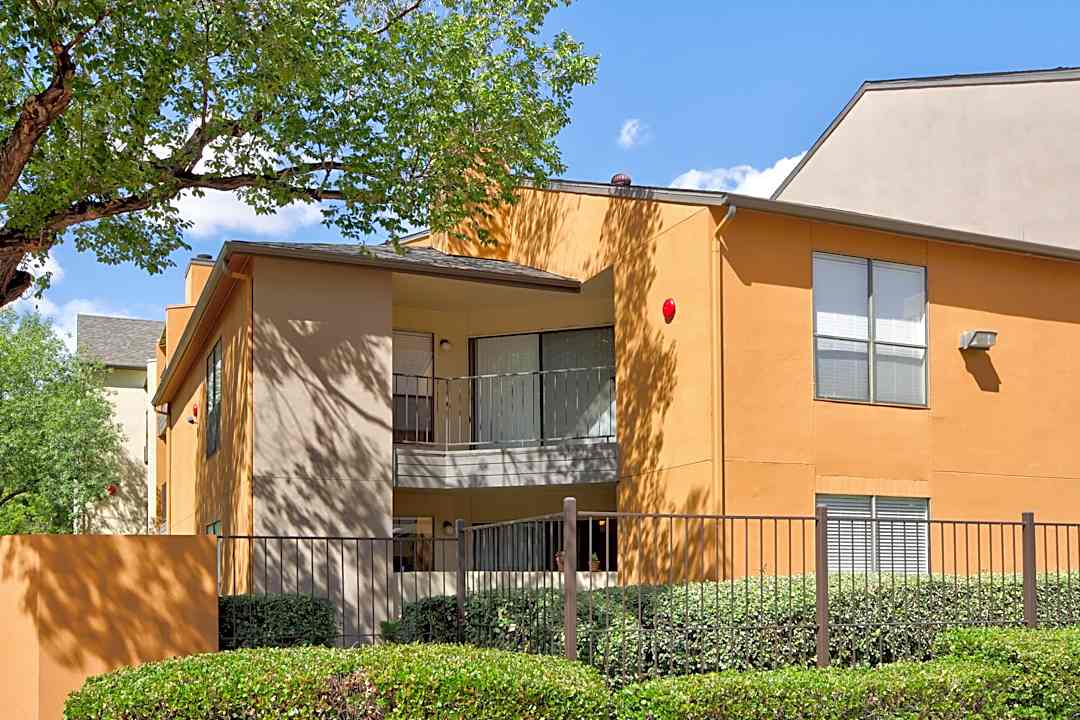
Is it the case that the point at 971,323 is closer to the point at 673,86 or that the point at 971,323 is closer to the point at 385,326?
the point at 385,326

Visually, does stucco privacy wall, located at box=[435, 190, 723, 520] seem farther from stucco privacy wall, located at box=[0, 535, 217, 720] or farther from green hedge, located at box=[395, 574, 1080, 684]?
stucco privacy wall, located at box=[0, 535, 217, 720]

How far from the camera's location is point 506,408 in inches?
782

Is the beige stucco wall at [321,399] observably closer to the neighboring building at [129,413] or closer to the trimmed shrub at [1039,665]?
the trimmed shrub at [1039,665]

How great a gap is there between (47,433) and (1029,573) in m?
30.3

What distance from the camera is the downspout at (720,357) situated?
14422mm

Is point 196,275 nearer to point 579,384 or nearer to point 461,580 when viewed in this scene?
point 579,384

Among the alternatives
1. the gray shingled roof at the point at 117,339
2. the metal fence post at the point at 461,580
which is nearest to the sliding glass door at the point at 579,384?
the metal fence post at the point at 461,580

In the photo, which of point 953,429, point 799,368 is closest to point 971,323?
point 953,429

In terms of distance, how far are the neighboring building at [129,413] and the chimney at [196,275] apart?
7.53 metres

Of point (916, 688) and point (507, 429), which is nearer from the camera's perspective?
point (916, 688)

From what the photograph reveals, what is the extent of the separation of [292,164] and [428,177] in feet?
6.12

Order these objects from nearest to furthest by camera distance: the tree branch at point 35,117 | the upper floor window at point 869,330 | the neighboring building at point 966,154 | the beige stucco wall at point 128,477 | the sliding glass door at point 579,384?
the tree branch at point 35,117 < the upper floor window at point 869,330 < the sliding glass door at point 579,384 < the neighboring building at point 966,154 < the beige stucco wall at point 128,477

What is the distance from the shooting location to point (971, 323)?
16359 millimetres

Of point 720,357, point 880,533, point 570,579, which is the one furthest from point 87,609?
point 880,533
